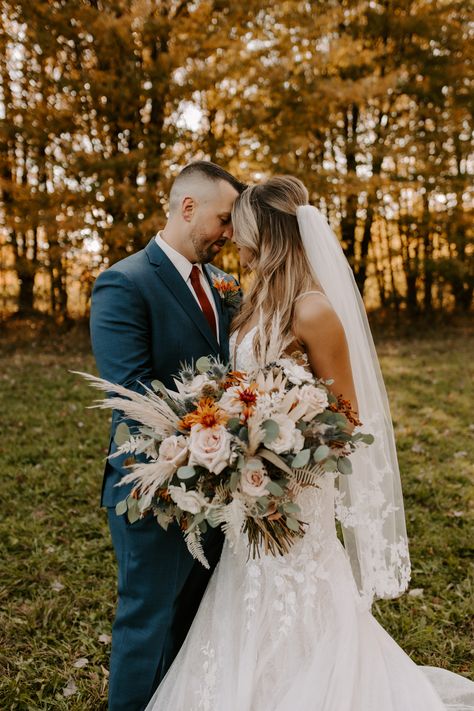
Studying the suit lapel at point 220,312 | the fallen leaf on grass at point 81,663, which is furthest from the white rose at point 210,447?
the fallen leaf on grass at point 81,663

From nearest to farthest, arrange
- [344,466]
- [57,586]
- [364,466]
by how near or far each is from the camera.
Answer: [344,466], [364,466], [57,586]

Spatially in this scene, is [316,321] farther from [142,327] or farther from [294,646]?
[294,646]

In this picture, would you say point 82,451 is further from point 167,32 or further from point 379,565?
point 167,32

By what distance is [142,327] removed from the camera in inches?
103

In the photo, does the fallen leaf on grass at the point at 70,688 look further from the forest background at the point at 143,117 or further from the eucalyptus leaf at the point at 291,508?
the forest background at the point at 143,117

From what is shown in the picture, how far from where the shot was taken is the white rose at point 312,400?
2.03m

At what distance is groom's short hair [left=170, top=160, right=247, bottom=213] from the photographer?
3.14m

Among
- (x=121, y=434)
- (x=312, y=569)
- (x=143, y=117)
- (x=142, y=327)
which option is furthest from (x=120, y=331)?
(x=143, y=117)

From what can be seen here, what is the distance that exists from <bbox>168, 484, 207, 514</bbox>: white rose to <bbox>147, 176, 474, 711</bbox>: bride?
362mm

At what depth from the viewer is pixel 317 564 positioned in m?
2.61

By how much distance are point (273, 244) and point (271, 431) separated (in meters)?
1.18

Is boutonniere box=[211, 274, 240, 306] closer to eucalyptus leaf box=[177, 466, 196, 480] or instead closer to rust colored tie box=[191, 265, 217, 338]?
rust colored tie box=[191, 265, 217, 338]

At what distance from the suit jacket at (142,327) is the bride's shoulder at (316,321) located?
1.46ft

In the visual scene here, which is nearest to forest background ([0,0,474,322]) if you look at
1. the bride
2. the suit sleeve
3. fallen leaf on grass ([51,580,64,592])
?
fallen leaf on grass ([51,580,64,592])
